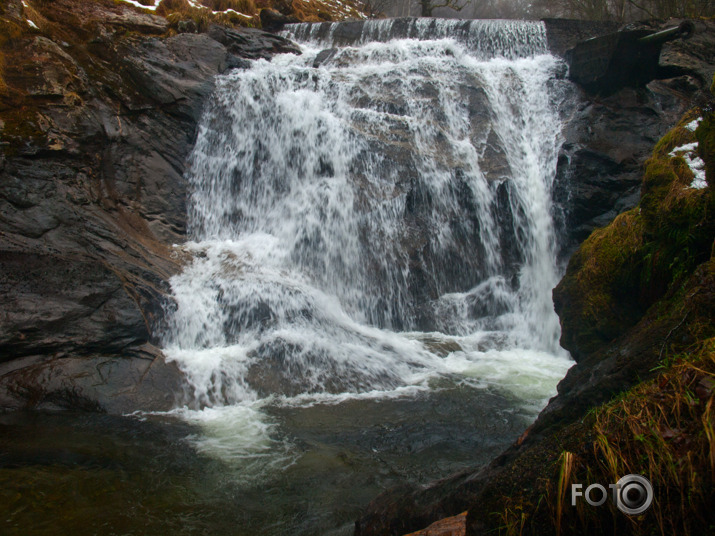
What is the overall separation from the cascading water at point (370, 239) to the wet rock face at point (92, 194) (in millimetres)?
639

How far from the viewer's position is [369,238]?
957 centimetres

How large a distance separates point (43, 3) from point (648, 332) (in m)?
13.6

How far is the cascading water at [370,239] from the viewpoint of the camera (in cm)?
687

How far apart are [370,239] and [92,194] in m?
5.45

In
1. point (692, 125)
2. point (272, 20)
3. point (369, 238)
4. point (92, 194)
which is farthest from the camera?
point (272, 20)

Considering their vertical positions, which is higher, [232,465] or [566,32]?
[566,32]

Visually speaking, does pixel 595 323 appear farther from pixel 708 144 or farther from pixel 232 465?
pixel 232 465

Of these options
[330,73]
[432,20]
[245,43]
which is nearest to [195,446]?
[330,73]

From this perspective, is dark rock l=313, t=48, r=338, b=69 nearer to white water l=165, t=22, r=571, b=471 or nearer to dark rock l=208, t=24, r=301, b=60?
dark rock l=208, t=24, r=301, b=60

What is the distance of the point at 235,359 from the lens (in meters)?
6.83

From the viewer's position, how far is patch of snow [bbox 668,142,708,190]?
12.5 ft

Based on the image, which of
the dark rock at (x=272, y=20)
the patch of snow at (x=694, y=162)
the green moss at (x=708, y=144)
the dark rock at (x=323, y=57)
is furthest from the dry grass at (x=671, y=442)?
the dark rock at (x=272, y=20)

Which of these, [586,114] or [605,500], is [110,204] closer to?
[605,500]

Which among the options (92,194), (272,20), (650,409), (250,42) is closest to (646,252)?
(650,409)
